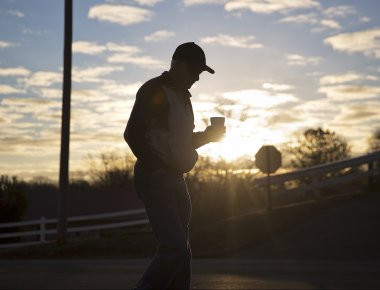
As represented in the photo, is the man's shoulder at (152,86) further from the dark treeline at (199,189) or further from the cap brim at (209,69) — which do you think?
the dark treeline at (199,189)

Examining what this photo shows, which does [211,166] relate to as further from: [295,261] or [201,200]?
[295,261]

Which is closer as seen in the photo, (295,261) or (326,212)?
(295,261)

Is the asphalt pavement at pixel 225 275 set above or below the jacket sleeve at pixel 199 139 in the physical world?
below

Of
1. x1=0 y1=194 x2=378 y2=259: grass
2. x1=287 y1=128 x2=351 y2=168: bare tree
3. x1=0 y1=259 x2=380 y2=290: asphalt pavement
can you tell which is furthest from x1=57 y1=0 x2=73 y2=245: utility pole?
x1=287 y1=128 x2=351 y2=168: bare tree

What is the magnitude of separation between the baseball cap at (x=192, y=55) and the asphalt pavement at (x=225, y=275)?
4.60 metres

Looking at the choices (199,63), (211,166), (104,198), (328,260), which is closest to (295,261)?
(328,260)

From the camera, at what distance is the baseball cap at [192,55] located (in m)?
5.11

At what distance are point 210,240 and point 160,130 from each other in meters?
12.7

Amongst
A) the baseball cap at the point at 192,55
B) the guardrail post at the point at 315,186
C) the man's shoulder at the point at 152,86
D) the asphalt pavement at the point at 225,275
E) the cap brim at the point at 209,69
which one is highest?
the baseball cap at the point at 192,55

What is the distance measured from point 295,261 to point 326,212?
6.13m

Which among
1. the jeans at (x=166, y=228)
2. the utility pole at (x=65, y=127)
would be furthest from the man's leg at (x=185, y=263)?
the utility pole at (x=65, y=127)

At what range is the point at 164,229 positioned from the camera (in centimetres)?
491

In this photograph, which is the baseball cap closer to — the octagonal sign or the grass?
the grass

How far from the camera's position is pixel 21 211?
30.2 metres
